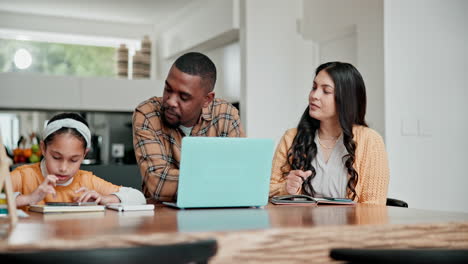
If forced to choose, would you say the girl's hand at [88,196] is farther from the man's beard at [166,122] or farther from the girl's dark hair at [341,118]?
the girl's dark hair at [341,118]

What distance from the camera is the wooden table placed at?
0.99 meters

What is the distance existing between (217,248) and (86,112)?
17.1 feet

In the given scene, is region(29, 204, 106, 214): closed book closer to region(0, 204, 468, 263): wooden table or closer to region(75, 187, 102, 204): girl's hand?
region(0, 204, 468, 263): wooden table

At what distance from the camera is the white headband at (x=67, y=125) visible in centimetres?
185

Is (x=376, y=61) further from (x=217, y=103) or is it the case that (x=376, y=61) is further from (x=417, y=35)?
(x=217, y=103)

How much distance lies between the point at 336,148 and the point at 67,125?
1147 mm

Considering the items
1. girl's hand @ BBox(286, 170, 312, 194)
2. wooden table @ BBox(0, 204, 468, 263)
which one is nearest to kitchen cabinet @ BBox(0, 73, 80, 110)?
girl's hand @ BBox(286, 170, 312, 194)

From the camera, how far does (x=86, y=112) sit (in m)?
6.01

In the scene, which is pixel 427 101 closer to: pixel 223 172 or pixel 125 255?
pixel 223 172

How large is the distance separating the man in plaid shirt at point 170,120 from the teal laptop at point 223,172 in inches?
7.0

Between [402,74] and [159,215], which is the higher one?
[402,74]

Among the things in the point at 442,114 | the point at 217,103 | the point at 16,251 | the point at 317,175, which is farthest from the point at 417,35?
the point at 16,251

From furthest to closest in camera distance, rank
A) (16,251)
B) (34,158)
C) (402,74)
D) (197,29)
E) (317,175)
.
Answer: (197,29) → (34,158) → (402,74) → (317,175) → (16,251)

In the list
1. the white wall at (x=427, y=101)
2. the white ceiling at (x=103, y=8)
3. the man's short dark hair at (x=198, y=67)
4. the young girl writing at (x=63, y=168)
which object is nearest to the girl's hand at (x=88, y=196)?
the young girl writing at (x=63, y=168)
